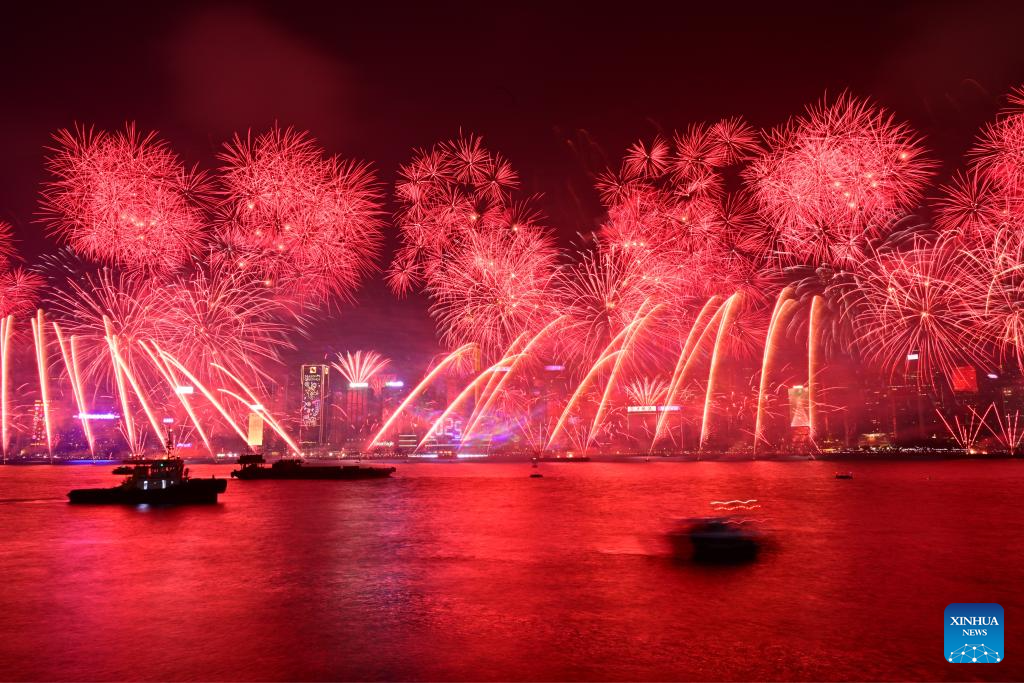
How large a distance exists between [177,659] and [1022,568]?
2145 cm

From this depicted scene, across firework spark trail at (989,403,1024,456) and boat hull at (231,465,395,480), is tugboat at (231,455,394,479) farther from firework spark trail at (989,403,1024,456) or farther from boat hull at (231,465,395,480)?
firework spark trail at (989,403,1024,456)

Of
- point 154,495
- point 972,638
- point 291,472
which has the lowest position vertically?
point 291,472

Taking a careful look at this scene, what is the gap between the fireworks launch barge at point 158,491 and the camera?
47.4m

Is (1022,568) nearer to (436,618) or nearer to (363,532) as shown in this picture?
(436,618)

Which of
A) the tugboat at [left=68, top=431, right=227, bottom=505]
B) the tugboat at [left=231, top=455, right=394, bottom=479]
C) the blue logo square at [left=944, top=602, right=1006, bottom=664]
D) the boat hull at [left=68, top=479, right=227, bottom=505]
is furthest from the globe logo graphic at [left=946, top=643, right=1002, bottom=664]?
the tugboat at [left=231, top=455, right=394, bottom=479]

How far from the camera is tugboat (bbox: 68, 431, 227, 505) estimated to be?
47.4 meters

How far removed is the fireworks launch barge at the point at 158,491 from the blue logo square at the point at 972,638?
152 ft

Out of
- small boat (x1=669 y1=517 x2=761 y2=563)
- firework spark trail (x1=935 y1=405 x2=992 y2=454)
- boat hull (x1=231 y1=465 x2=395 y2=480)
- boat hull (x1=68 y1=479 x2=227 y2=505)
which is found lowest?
boat hull (x1=231 y1=465 x2=395 y2=480)

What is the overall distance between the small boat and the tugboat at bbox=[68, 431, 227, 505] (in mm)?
37124

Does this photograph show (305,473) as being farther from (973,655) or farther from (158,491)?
(973,655)

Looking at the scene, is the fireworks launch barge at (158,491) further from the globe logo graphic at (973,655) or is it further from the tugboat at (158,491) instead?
the globe logo graphic at (973,655)

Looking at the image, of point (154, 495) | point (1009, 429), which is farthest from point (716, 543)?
point (1009, 429)

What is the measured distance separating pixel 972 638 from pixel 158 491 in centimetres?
4858

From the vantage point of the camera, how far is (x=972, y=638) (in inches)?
444
